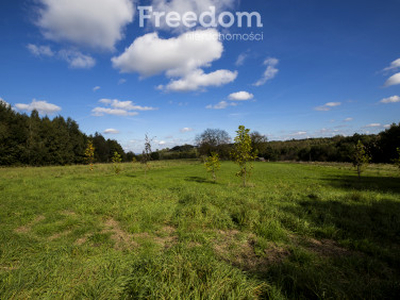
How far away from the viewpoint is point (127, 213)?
7152mm

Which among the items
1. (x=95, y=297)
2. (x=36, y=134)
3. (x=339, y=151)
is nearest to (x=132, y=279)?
(x=95, y=297)

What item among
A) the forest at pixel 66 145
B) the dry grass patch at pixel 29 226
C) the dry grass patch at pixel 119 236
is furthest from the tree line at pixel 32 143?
the dry grass patch at pixel 119 236

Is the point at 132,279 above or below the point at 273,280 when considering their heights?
above

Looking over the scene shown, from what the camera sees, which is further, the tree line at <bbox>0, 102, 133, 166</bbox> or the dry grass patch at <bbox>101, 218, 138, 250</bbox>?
the tree line at <bbox>0, 102, 133, 166</bbox>

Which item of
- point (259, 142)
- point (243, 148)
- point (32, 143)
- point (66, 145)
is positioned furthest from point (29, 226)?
point (259, 142)

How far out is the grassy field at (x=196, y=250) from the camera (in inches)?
113

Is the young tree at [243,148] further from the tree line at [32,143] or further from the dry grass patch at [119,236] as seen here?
the tree line at [32,143]

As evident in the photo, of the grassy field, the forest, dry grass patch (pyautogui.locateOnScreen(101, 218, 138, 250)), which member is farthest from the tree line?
dry grass patch (pyautogui.locateOnScreen(101, 218, 138, 250))

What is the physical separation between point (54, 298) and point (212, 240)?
379 centimetres

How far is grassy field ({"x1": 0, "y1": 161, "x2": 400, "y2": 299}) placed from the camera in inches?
113

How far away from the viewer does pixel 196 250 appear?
4.38 metres

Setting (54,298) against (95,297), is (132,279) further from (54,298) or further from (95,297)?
(54,298)

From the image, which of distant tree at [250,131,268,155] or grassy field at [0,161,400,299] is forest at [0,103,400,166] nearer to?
distant tree at [250,131,268,155]

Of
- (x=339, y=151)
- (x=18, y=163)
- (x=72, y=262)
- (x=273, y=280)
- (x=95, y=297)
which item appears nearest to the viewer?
(x=95, y=297)
